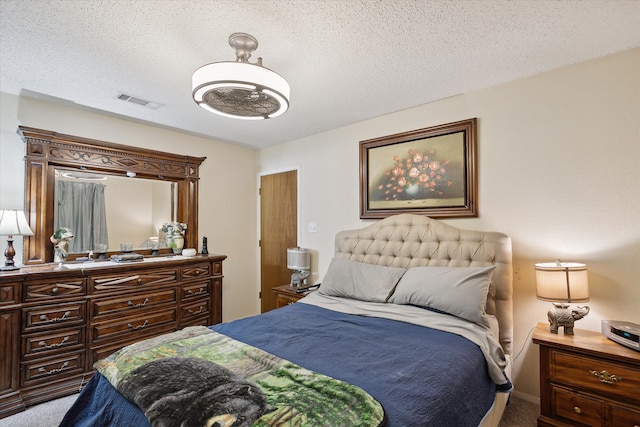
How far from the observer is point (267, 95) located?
184 cm

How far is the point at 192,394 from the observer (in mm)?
1089

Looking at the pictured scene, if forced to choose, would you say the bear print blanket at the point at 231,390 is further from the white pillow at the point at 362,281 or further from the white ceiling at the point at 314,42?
the white ceiling at the point at 314,42

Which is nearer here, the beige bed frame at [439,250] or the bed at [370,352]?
the bed at [370,352]

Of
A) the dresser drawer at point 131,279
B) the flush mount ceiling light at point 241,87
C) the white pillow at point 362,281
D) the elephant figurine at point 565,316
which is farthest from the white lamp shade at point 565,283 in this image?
the dresser drawer at point 131,279

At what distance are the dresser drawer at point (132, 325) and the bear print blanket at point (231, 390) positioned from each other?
147 cm

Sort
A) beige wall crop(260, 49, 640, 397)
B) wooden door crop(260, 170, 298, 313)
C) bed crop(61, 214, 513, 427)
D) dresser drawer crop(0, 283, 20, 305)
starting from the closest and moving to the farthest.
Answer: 1. bed crop(61, 214, 513, 427)
2. beige wall crop(260, 49, 640, 397)
3. dresser drawer crop(0, 283, 20, 305)
4. wooden door crop(260, 170, 298, 313)

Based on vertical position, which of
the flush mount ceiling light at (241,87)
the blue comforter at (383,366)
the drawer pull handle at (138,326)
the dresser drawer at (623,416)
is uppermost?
the flush mount ceiling light at (241,87)

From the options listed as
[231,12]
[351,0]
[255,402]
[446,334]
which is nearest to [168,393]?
[255,402]

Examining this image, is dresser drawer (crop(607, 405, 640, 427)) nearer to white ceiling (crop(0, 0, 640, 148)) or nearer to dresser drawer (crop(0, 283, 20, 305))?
white ceiling (crop(0, 0, 640, 148))

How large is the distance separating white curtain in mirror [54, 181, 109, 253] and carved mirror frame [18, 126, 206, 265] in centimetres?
9

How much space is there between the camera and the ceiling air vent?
8.96 feet

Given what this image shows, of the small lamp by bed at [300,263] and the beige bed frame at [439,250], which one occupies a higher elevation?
the beige bed frame at [439,250]

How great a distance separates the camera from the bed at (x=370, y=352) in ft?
3.63

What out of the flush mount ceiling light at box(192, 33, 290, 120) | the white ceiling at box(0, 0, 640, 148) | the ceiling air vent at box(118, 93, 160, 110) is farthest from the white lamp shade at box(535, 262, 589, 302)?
the ceiling air vent at box(118, 93, 160, 110)
